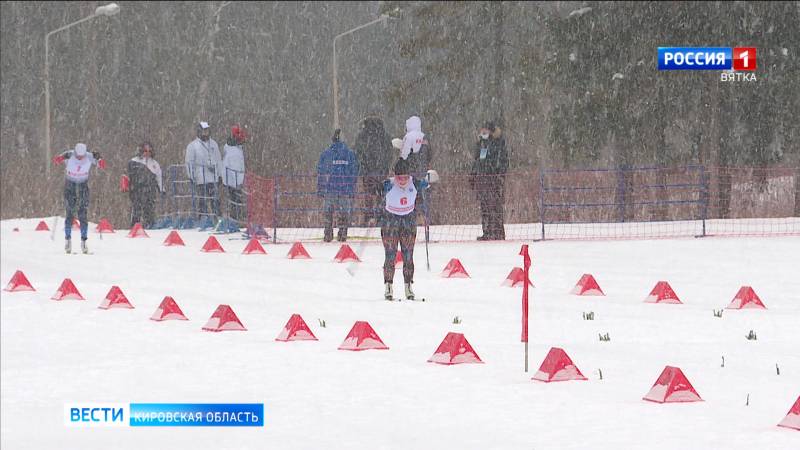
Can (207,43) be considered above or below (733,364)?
above

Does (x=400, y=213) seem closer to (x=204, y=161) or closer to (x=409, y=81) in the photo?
(x=204, y=161)

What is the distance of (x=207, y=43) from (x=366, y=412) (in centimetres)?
6418

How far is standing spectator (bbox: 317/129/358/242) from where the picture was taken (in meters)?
25.3

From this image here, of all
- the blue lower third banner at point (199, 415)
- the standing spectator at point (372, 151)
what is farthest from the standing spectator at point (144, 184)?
the blue lower third banner at point (199, 415)

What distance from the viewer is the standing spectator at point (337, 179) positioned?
25.3m

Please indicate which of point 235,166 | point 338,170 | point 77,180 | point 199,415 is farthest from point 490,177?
point 199,415

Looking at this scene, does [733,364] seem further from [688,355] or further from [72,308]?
[72,308]

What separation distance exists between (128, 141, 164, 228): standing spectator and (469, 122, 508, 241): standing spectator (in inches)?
290

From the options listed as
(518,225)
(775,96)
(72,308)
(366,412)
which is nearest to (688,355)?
(366,412)

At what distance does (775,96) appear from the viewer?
3341 centimetres

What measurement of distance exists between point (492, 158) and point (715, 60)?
10547 mm

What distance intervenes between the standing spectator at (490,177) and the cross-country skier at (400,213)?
27.1 feet

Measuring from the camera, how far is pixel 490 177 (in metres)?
26.4

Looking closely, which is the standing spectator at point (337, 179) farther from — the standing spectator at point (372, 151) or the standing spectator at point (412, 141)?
the standing spectator at point (412, 141)
